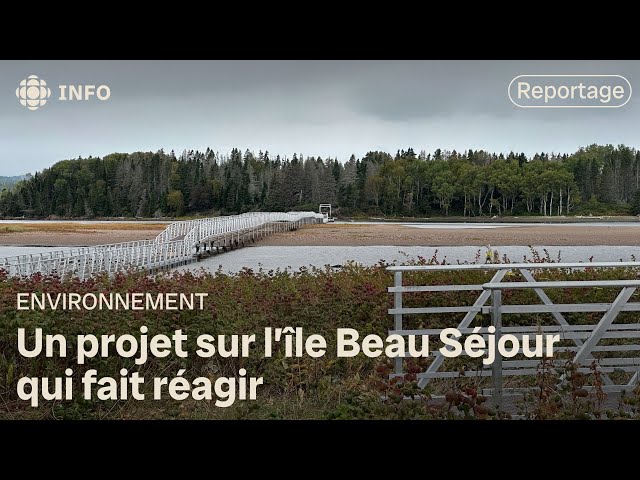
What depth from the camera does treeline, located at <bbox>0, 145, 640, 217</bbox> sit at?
12438 mm

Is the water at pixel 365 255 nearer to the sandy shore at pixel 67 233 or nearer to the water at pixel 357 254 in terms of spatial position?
the water at pixel 357 254

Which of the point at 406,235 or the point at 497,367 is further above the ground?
the point at 406,235

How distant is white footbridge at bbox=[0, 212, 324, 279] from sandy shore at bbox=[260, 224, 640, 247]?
115cm

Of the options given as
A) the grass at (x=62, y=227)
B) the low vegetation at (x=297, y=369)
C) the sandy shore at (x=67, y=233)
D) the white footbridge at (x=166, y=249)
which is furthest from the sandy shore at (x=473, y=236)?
the grass at (x=62, y=227)

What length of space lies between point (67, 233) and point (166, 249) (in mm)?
3758

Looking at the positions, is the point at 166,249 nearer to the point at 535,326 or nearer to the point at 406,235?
the point at 406,235

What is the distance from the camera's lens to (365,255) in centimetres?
2036

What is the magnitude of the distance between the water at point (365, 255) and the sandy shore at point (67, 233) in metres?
2.00

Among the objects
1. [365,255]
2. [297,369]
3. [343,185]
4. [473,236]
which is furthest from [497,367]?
[365,255]

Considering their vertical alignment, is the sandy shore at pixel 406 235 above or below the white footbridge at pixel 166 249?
above

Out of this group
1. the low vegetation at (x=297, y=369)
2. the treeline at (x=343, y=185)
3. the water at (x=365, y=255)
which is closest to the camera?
the low vegetation at (x=297, y=369)

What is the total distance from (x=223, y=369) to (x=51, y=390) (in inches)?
59.7

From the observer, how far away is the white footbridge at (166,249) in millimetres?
13734

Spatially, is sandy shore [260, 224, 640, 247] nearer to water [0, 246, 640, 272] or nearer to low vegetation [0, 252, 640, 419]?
water [0, 246, 640, 272]
